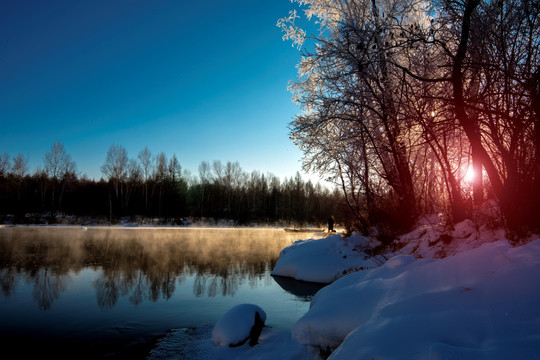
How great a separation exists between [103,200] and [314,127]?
158 feet

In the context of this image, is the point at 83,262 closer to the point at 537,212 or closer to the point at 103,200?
the point at 537,212

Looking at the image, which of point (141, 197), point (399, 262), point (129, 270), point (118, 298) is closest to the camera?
point (399, 262)

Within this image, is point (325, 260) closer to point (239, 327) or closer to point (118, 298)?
point (239, 327)

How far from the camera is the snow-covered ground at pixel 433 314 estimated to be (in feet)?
6.91

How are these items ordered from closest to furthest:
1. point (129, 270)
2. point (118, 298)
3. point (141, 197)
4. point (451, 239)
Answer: point (451, 239) → point (118, 298) → point (129, 270) → point (141, 197)

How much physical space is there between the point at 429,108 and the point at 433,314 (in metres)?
4.96

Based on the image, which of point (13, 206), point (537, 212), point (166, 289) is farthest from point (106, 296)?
point (13, 206)

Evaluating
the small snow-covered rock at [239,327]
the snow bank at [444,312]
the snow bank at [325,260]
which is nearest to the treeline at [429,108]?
the snow bank at [325,260]

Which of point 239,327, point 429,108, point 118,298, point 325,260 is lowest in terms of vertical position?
point 118,298

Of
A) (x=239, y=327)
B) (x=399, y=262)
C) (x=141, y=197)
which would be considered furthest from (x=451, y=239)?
(x=141, y=197)

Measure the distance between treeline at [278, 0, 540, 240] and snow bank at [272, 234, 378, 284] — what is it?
1.10 metres

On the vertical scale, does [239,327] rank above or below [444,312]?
below

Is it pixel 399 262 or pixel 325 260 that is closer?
pixel 399 262

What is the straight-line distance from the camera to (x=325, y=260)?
10320 mm
